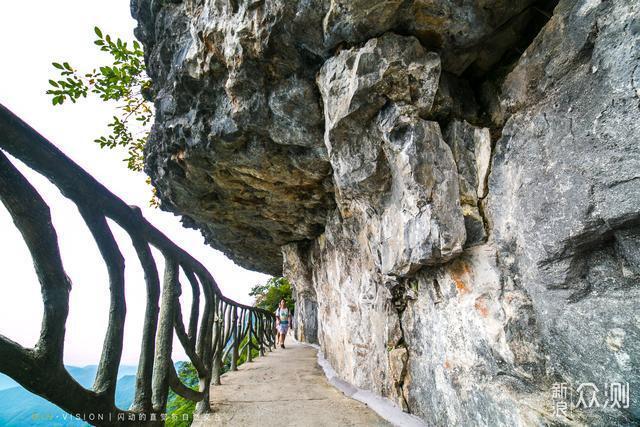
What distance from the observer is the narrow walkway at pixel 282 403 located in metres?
2.82

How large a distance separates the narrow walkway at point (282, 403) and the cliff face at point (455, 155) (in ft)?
1.68

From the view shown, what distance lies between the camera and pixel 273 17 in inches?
109

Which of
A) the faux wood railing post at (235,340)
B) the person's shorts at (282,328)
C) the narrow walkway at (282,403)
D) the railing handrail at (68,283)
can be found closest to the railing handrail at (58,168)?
the railing handrail at (68,283)

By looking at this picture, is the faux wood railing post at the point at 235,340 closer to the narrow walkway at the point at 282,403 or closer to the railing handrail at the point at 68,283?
the narrow walkway at the point at 282,403

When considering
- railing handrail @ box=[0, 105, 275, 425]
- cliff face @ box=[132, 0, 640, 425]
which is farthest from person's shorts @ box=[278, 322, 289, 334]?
railing handrail @ box=[0, 105, 275, 425]

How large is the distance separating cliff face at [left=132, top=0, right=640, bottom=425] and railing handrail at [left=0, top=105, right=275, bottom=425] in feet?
6.63

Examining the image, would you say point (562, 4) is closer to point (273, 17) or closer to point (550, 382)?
point (273, 17)

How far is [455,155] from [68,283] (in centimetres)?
269

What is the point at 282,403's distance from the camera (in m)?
3.31

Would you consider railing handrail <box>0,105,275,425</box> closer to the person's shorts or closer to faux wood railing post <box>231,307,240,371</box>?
faux wood railing post <box>231,307,240,371</box>

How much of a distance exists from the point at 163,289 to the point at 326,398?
Result: 2.79 metres

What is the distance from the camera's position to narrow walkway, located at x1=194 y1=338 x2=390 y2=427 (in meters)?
2.82

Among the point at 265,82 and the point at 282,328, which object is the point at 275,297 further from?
the point at 265,82

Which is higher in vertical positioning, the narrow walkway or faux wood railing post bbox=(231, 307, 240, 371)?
faux wood railing post bbox=(231, 307, 240, 371)
